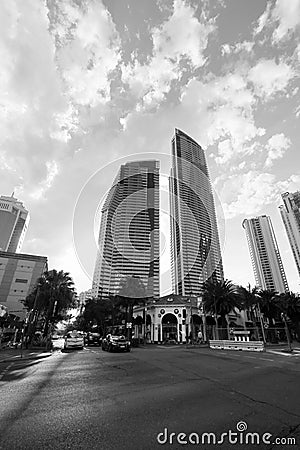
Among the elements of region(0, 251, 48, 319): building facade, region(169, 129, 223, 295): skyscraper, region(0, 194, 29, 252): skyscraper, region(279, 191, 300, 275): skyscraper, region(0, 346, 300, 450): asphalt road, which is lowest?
region(0, 346, 300, 450): asphalt road

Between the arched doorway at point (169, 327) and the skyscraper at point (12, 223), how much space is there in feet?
506

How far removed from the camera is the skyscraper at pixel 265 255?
11994cm

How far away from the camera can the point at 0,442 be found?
11.2 ft

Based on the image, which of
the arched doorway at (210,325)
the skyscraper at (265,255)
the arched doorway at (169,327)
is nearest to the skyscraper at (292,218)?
the skyscraper at (265,255)

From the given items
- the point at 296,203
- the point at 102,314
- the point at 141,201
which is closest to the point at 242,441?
the point at 141,201

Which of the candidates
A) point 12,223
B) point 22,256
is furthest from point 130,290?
point 12,223

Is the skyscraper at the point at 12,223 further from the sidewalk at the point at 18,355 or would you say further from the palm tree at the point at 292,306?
the palm tree at the point at 292,306

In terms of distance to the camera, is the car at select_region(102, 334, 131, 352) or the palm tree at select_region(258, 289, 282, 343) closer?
the car at select_region(102, 334, 131, 352)

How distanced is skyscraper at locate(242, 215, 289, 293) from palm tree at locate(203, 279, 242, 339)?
285 ft

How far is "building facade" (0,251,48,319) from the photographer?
313ft

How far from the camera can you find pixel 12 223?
557 feet

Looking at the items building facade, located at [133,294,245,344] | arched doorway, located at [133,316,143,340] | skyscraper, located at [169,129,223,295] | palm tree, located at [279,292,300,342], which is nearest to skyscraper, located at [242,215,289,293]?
palm tree, located at [279,292,300,342]

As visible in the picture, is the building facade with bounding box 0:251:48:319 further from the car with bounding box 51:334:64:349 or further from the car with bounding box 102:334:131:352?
the car with bounding box 102:334:131:352

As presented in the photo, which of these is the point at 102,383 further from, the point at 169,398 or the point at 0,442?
the point at 0,442
